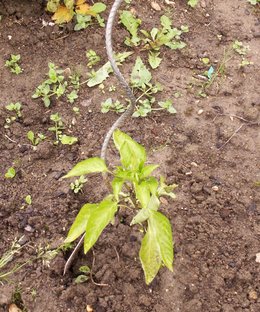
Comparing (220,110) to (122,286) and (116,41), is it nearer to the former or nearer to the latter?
(116,41)

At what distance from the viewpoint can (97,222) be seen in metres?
1.72

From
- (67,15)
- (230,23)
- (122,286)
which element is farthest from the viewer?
(230,23)

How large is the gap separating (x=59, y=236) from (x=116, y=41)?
141 centimetres

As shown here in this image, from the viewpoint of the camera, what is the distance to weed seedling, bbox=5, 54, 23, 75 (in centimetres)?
292

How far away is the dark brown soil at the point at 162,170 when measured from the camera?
85.5 inches

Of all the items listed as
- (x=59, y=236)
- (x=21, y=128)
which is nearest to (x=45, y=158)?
(x=21, y=128)

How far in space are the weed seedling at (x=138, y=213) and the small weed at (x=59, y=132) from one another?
→ 29.5 inches

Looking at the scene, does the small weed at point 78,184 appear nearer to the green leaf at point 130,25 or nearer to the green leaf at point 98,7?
the green leaf at point 130,25

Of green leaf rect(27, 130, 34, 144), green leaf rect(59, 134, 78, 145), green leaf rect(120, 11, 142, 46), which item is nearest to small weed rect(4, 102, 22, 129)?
green leaf rect(27, 130, 34, 144)

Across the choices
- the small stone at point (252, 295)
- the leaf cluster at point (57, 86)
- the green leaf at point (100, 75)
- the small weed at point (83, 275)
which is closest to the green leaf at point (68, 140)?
the leaf cluster at point (57, 86)

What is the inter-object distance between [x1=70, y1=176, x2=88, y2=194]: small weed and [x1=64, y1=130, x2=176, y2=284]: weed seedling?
1.84 ft

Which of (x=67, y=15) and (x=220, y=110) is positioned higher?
(x=67, y=15)

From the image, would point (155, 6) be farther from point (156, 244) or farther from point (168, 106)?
point (156, 244)

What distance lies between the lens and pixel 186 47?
312cm
